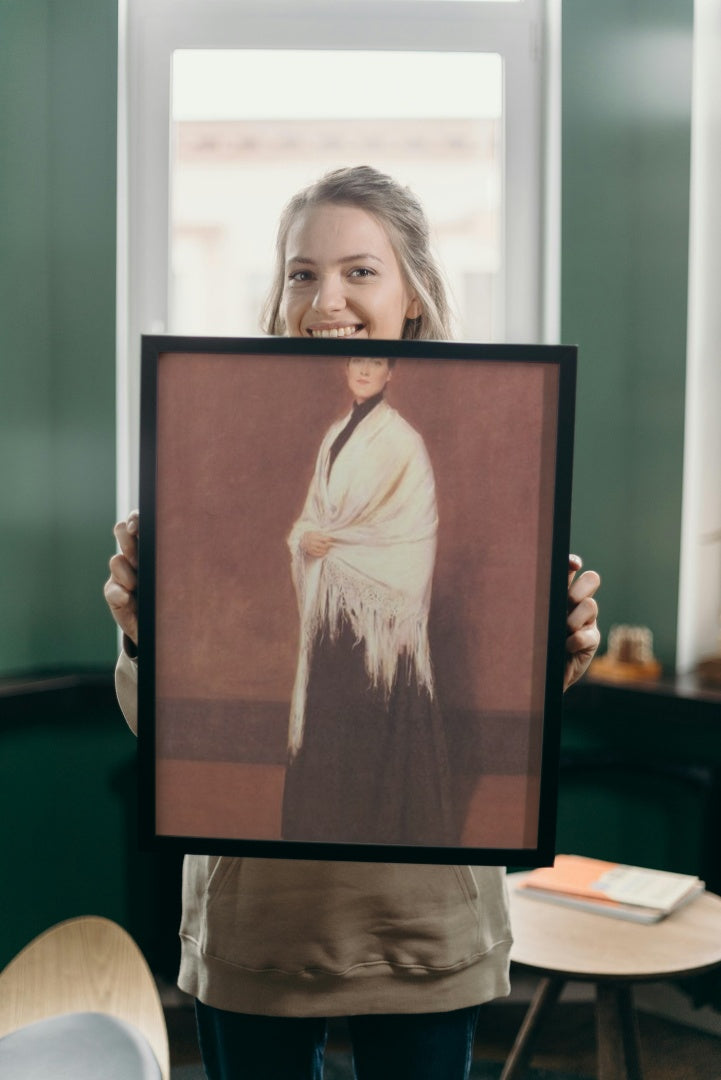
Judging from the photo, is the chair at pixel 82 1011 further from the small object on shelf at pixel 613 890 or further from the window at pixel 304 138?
the window at pixel 304 138

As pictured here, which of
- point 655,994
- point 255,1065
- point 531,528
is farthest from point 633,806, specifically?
point 531,528

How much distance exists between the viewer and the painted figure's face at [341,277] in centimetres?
105

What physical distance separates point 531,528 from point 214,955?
1.74ft

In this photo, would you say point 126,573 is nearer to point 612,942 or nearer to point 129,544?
point 129,544

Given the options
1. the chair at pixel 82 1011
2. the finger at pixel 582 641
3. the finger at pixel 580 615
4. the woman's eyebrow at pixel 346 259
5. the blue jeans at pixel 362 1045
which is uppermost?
the woman's eyebrow at pixel 346 259

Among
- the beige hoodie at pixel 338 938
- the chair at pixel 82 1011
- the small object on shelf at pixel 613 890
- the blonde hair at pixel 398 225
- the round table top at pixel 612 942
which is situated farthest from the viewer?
the small object on shelf at pixel 613 890

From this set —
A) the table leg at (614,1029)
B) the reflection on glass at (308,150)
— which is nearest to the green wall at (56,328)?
the reflection on glass at (308,150)

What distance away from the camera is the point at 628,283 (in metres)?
2.59

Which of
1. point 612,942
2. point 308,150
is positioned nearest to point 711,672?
point 612,942

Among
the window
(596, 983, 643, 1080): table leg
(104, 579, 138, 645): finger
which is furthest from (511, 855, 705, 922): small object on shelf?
the window

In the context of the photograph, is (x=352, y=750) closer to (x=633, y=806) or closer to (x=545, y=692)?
(x=545, y=692)

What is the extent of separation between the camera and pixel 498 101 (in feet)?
8.50

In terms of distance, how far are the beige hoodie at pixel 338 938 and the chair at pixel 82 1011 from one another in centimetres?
13

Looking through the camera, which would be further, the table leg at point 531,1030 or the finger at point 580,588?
the table leg at point 531,1030
